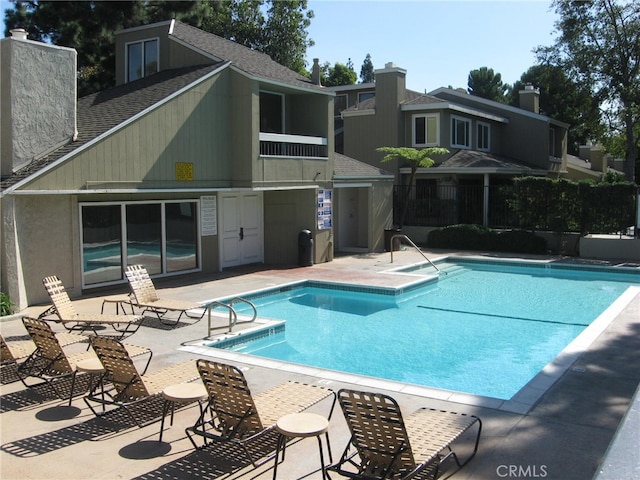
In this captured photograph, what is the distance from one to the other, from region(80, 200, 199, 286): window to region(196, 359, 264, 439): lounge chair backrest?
388 inches

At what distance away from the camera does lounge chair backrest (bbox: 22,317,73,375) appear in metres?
7.45

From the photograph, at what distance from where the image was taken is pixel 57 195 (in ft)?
45.3

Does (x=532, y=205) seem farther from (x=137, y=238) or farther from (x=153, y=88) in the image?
(x=137, y=238)

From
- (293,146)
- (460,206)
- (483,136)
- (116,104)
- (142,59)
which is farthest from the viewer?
(483,136)

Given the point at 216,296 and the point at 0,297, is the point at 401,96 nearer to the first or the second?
the point at 216,296

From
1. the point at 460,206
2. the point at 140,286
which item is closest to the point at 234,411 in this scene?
the point at 140,286

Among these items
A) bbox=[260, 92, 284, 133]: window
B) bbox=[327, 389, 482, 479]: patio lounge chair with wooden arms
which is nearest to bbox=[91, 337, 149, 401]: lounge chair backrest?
bbox=[327, 389, 482, 479]: patio lounge chair with wooden arms

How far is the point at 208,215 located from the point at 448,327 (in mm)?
8063

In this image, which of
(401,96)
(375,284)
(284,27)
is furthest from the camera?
(284,27)

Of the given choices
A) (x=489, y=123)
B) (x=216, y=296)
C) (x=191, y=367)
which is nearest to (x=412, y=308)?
(x=216, y=296)

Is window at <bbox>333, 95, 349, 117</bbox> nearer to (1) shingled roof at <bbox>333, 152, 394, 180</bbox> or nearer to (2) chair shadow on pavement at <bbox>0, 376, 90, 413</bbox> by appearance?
(1) shingled roof at <bbox>333, 152, 394, 180</bbox>

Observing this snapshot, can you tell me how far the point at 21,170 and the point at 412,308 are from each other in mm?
9418

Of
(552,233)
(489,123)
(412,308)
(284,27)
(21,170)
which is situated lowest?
(412,308)

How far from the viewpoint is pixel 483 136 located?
33094 mm
